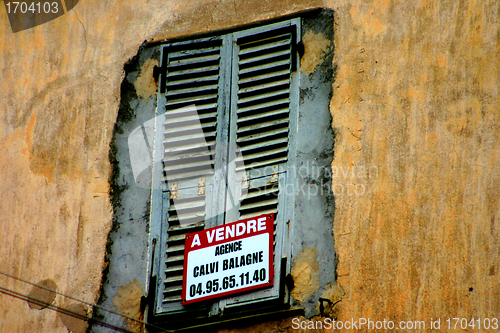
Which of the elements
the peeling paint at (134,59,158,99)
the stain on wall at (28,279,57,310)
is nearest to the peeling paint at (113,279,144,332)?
the stain on wall at (28,279,57,310)

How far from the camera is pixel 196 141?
5879 mm

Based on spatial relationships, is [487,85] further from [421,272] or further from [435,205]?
[421,272]

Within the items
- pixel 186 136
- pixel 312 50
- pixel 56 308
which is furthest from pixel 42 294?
pixel 312 50

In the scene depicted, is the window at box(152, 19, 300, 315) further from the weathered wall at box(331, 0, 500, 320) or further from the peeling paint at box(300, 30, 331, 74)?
the weathered wall at box(331, 0, 500, 320)

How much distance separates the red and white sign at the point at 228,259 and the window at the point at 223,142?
0.06m

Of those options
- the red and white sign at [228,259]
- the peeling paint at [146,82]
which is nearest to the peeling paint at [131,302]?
the red and white sign at [228,259]

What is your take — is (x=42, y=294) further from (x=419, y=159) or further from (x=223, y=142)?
(x=419, y=159)

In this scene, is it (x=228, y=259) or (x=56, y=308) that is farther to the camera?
(x=56, y=308)

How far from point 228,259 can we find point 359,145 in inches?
48.5

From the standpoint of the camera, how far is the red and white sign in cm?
534

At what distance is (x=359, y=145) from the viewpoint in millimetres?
5355

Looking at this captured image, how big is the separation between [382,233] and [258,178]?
1038mm

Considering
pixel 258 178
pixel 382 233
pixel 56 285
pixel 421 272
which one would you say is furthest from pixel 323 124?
pixel 56 285

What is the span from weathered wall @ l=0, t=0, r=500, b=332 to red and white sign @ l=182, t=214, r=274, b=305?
0.41m
